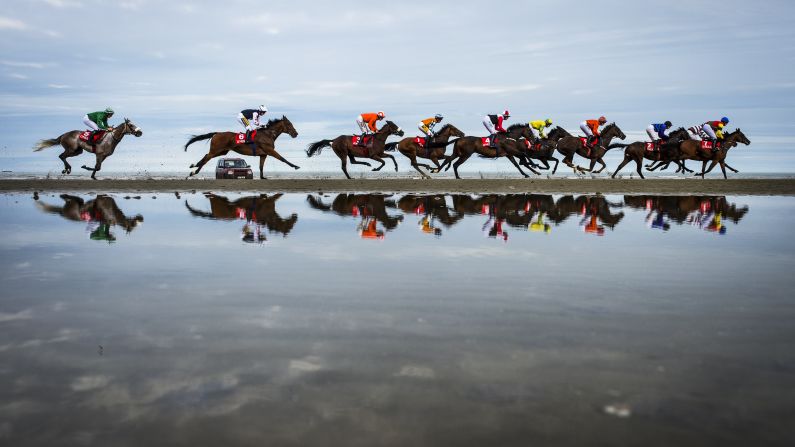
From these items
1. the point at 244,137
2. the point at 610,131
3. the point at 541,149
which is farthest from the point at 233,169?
the point at 610,131

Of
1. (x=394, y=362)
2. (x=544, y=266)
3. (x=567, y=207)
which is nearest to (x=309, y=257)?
(x=544, y=266)

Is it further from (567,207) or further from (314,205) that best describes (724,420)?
(314,205)

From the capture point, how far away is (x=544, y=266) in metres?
8.51

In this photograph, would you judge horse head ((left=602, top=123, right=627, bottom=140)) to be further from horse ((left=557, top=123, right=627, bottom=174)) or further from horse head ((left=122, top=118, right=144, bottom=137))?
horse head ((left=122, top=118, right=144, bottom=137))

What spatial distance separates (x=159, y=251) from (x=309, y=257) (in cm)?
225

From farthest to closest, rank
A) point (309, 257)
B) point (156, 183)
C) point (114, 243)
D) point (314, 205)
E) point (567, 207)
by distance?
point (156, 183), point (314, 205), point (567, 207), point (114, 243), point (309, 257)

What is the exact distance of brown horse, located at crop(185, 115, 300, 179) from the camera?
30.9 meters

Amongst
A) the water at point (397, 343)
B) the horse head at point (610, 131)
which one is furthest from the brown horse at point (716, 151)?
the water at point (397, 343)

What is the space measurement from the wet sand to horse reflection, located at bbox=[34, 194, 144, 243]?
34.9ft

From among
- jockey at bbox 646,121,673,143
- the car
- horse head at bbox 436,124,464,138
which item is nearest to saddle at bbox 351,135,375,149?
horse head at bbox 436,124,464,138

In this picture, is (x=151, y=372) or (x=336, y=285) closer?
(x=151, y=372)

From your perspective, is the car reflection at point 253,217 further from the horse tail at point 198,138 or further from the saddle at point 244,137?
the horse tail at point 198,138

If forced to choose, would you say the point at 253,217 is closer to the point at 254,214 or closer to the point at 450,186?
the point at 254,214

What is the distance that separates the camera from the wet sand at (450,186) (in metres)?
Result: 29.6
